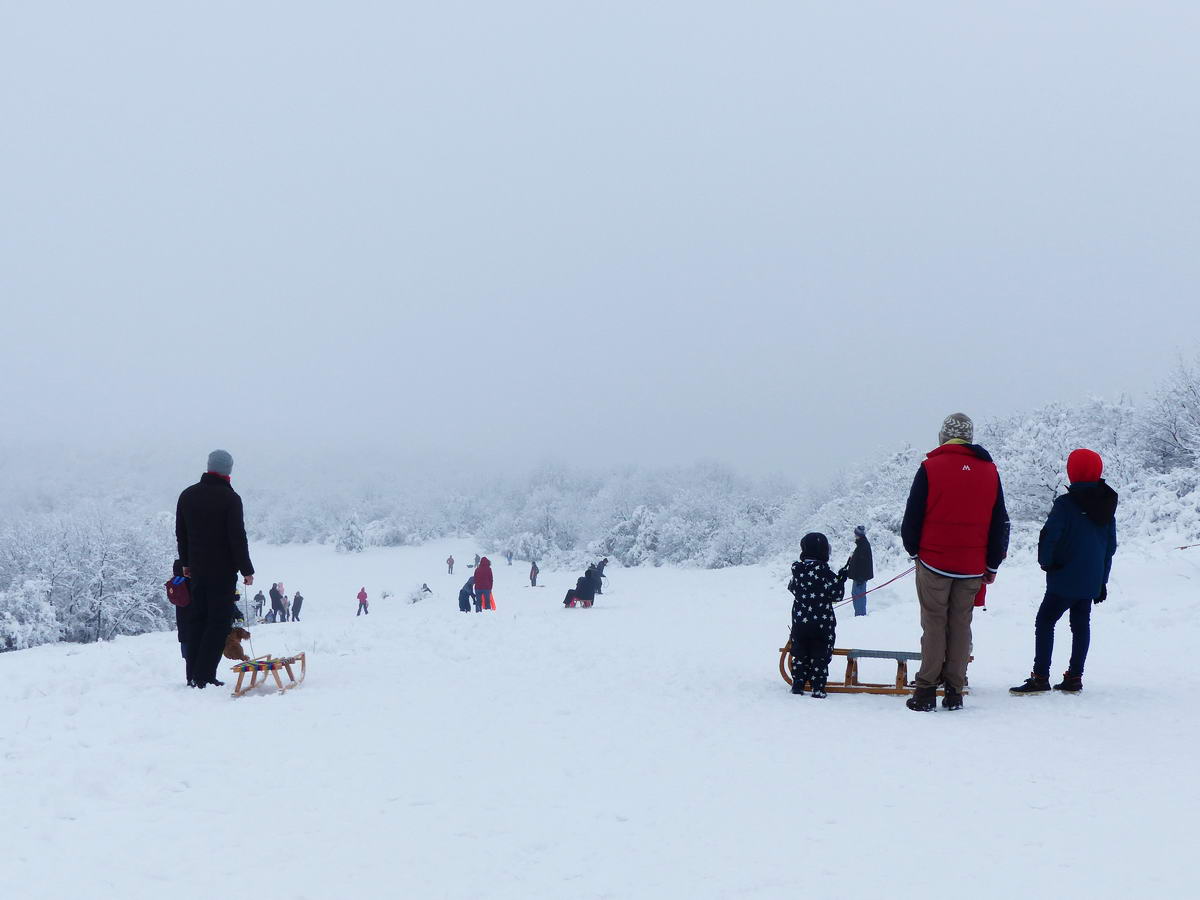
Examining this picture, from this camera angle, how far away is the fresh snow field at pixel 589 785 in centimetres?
346

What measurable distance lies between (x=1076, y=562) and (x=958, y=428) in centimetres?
151

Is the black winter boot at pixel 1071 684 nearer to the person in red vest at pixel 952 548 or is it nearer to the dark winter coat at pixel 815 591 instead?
the person in red vest at pixel 952 548

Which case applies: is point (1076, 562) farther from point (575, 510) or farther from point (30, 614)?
point (575, 510)

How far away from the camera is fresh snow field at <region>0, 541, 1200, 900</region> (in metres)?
3.46

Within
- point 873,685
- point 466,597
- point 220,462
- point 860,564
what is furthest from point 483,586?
point 873,685

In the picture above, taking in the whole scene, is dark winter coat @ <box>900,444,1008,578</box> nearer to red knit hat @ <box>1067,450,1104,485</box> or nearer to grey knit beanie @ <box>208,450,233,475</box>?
red knit hat @ <box>1067,450,1104,485</box>

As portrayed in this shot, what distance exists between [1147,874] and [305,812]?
12.9ft

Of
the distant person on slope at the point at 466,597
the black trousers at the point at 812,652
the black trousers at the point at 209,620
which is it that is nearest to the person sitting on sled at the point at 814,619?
the black trousers at the point at 812,652

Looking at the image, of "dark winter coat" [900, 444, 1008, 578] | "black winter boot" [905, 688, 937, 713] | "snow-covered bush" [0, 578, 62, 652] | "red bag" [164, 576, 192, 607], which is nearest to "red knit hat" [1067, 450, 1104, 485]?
"dark winter coat" [900, 444, 1008, 578]

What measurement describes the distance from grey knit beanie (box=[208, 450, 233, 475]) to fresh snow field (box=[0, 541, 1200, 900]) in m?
2.11

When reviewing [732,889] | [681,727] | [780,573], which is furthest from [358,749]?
[780,573]

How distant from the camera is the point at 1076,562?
270 inches

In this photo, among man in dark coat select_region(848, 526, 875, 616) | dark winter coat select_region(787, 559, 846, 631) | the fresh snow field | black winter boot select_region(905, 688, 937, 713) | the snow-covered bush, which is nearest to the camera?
the fresh snow field

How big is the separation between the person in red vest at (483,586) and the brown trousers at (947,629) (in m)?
17.5
